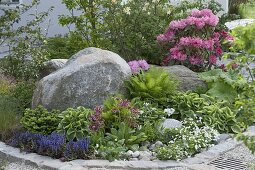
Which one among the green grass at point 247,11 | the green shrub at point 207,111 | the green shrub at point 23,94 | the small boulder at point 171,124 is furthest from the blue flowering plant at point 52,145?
the green grass at point 247,11

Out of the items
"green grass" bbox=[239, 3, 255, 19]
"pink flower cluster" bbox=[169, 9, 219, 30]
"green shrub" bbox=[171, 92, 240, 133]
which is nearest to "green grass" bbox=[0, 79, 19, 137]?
"green shrub" bbox=[171, 92, 240, 133]

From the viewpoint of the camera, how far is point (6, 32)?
424 inches

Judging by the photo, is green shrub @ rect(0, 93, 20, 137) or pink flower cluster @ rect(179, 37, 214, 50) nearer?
green shrub @ rect(0, 93, 20, 137)

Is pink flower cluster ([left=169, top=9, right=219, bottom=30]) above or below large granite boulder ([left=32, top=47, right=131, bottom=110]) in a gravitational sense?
above

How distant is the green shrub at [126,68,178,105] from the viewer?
25.1 feet

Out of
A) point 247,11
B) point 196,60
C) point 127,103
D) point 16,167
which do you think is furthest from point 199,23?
point 247,11

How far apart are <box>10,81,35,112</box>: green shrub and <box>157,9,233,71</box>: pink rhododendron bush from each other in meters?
2.48

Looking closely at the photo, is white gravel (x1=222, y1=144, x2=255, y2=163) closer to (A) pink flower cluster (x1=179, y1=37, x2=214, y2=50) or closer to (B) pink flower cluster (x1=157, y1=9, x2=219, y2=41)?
(A) pink flower cluster (x1=179, y1=37, x2=214, y2=50)

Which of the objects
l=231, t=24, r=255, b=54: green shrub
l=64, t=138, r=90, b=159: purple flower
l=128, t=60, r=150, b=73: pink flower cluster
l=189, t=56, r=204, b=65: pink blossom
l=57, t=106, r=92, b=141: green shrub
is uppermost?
l=231, t=24, r=255, b=54: green shrub

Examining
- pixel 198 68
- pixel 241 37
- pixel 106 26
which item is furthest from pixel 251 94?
pixel 106 26

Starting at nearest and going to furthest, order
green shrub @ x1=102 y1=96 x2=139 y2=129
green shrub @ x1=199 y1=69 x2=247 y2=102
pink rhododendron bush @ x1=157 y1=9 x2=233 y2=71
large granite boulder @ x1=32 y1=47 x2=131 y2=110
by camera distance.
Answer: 1. green shrub @ x1=102 y1=96 x2=139 y2=129
2. large granite boulder @ x1=32 y1=47 x2=131 y2=110
3. green shrub @ x1=199 y1=69 x2=247 y2=102
4. pink rhododendron bush @ x1=157 y1=9 x2=233 y2=71

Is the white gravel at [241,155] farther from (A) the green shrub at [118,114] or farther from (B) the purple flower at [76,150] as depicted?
(B) the purple flower at [76,150]

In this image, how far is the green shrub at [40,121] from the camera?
6891mm

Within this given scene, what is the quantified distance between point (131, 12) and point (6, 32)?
2399 mm
